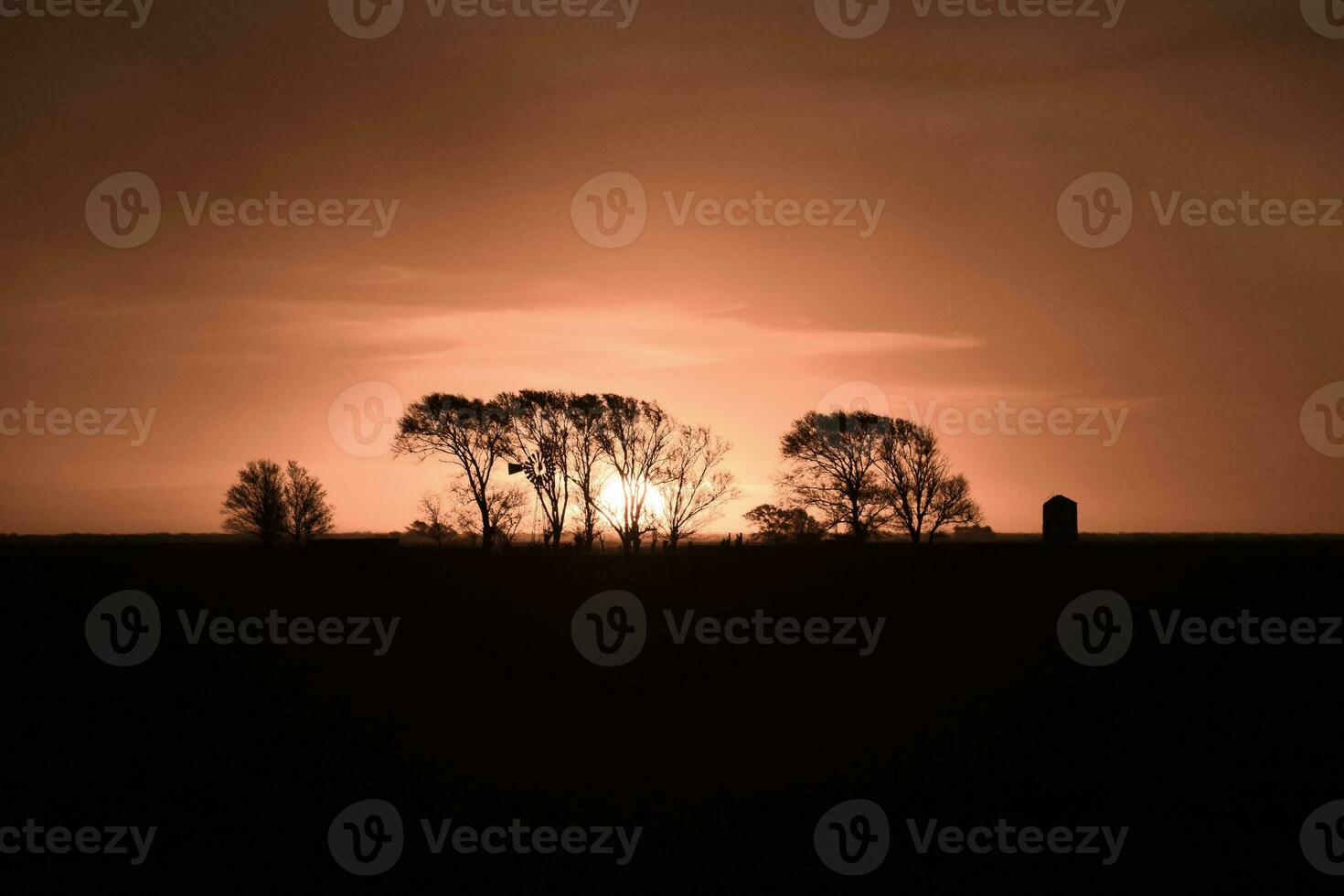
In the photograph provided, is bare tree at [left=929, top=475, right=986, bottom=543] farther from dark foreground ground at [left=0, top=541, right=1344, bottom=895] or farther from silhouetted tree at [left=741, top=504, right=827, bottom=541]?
dark foreground ground at [left=0, top=541, right=1344, bottom=895]

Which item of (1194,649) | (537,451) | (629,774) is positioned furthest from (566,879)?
(537,451)

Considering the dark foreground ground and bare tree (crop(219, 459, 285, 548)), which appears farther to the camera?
bare tree (crop(219, 459, 285, 548))

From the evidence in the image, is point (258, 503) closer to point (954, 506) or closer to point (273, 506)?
point (273, 506)

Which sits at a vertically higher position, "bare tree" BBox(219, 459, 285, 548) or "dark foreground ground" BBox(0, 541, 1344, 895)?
"bare tree" BBox(219, 459, 285, 548)

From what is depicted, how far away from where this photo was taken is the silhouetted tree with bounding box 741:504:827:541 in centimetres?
7525

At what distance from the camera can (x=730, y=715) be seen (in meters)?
18.6

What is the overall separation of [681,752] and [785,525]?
60125 mm

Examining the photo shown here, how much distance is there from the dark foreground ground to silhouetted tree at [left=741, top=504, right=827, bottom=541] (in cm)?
4533

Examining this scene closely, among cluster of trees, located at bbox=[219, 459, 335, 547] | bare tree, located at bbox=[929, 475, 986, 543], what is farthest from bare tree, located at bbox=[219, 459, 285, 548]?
bare tree, located at bbox=[929, 475, 986, 543]

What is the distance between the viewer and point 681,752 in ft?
54.6

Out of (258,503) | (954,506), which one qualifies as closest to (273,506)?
(258,503)

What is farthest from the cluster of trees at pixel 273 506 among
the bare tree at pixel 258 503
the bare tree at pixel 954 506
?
the bare tree at pixel 954 506

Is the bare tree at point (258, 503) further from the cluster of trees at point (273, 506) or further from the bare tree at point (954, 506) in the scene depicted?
the bare tree at point (954, 506)

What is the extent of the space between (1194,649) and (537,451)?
53951 mm
